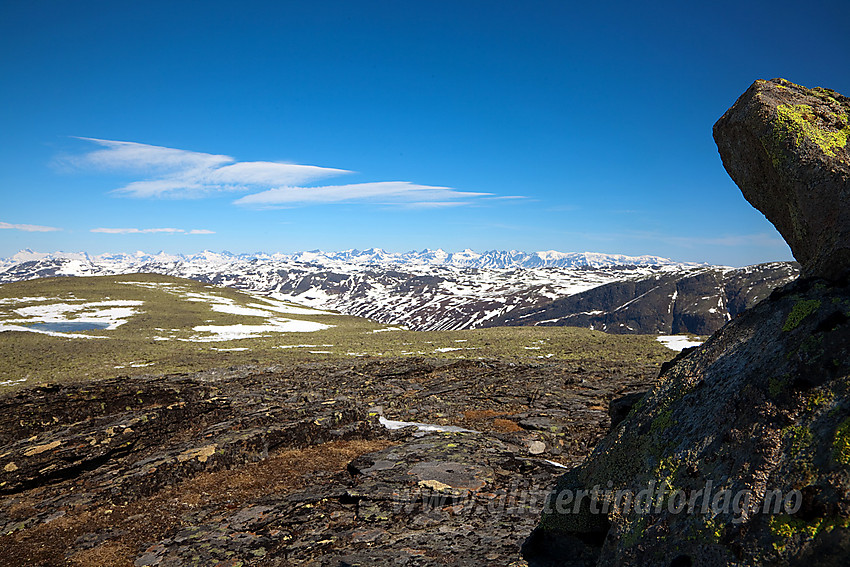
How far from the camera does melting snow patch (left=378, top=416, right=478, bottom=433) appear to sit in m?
16.5

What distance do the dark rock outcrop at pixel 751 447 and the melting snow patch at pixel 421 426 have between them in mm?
9029

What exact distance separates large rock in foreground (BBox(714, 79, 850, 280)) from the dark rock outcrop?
0.10ft

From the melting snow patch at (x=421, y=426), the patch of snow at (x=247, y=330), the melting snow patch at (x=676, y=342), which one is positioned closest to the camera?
the melting snow patch at (x=421, y=426)

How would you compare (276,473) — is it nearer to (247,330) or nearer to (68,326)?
(247,330)

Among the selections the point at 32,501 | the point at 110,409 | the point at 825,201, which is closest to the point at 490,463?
the point at 825,201

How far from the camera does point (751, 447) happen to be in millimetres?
4602

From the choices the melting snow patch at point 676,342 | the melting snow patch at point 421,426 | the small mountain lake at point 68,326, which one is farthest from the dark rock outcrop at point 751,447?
the small mountain lake at point 68,326

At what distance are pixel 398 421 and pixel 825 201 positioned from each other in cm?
1623

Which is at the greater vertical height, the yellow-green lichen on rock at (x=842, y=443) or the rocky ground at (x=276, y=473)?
the yellow-green lichen on rock at (x=842, y=443)

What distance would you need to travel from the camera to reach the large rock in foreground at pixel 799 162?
6.42m

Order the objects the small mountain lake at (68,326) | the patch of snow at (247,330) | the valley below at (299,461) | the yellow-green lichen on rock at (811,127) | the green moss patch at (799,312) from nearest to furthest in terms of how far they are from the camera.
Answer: the green moss patch at (799,312) → the yellow-green lichen on rock at (811,127) → the valley below at (299,461) → the patch of snow at (247,330) → the small mountain lake at (68,326)

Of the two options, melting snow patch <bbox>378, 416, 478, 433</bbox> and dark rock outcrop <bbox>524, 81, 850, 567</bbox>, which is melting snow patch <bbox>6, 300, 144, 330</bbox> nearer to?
melting snow patch <bbox>378, 416, 478, 433</bbox>

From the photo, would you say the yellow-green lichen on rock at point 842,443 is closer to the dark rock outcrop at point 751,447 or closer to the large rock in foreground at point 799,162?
the dark rock outcrop at point 751,447

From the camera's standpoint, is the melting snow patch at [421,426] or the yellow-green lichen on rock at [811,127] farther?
the melting snow patch at [421,426]
